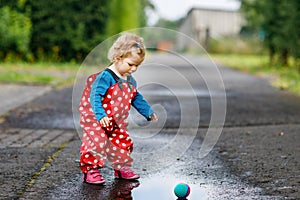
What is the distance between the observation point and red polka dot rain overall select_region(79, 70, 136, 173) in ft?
12.3

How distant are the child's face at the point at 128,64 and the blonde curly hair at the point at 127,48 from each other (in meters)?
0.02

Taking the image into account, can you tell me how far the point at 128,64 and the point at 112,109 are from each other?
13.6 inches

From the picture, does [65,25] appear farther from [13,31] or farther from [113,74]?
[113,74]

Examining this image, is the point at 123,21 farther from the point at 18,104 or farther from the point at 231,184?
the point at 231,184

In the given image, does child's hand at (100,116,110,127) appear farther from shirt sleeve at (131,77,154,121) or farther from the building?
the building

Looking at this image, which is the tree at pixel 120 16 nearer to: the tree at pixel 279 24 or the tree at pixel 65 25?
the tree at pixel 65 25

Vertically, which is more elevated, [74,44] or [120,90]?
[74,44]

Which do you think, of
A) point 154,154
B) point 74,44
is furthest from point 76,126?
point 74,44

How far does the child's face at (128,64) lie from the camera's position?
370 centimetres

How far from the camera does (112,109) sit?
377cm

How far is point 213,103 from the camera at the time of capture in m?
8.44

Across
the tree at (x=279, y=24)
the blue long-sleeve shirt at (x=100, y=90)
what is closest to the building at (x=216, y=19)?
the tree at (x=279, y=24)

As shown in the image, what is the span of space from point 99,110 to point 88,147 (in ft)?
1.12

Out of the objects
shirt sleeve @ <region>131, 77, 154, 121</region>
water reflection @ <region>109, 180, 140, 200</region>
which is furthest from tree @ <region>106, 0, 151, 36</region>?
water reflection @ <region>109, 180, 140, 200</region>
